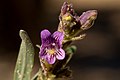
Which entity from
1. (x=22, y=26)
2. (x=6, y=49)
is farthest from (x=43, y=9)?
(x=6, y=49)

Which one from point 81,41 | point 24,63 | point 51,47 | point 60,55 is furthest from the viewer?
point 81,41

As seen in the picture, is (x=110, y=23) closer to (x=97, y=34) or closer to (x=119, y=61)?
(x=97, y=34)

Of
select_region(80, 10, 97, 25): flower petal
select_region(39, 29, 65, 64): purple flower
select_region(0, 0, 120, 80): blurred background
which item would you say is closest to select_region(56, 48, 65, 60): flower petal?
select_region(39, 29, 65, 64): purple flower

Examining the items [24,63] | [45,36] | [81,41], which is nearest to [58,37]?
[45,36]

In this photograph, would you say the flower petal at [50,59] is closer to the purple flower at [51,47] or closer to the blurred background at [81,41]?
the purple flower at [51,47]

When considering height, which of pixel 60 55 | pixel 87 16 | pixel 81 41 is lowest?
pixel 60 55

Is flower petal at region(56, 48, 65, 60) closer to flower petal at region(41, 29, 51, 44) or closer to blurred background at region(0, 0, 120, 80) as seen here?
flower petal at region(41, 29, 51, 44)

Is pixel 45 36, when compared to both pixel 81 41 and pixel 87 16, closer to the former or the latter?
pixel 87 16
